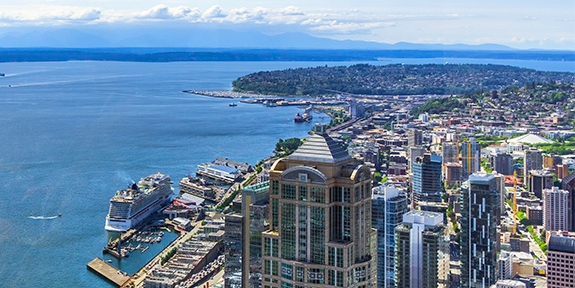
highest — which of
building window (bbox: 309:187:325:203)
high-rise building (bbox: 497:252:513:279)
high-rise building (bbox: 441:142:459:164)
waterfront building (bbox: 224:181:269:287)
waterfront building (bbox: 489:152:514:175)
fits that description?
building window (bbox: 309:187:325:203)

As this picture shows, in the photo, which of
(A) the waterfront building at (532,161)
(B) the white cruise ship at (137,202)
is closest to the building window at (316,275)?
(B) the white cruise ship at (137,202)

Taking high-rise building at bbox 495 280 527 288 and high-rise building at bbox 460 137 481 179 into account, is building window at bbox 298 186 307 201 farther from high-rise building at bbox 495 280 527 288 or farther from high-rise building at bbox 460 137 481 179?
high-rise building at bbox 460 137 481 179

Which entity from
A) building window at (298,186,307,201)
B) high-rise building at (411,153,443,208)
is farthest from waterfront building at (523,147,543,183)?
building window at (298,186,307,201)

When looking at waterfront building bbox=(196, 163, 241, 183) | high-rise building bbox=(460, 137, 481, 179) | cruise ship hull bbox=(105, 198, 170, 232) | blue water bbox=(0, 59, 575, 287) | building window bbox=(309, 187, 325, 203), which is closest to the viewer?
building window bbox=(309, 187, 325, 203)

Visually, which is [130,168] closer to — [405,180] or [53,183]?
[53,183]

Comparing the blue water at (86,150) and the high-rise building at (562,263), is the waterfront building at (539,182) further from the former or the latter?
the blue water at (86,150)

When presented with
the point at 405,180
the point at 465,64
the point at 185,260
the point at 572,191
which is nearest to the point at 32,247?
the point at 185,260
